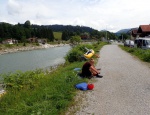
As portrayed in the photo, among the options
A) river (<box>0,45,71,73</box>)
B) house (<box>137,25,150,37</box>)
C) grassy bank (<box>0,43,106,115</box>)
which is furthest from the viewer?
house (<box>137,25,150,37</box>)

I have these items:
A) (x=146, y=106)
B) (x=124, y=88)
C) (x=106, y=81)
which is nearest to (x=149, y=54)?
(x=106, y=81)

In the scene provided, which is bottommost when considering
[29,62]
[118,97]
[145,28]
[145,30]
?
[29,62]

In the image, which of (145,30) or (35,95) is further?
(145,30)

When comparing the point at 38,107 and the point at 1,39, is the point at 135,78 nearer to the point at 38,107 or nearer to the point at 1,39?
the point at 38,107

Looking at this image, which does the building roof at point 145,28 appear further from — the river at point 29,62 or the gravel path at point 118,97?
the gravel path at point 118,97

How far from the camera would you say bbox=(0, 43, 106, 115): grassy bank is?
296 inches

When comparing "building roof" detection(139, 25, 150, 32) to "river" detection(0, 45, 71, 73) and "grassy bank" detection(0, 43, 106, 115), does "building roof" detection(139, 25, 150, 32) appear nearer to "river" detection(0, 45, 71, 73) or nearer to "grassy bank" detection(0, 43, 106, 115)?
"river" detection(0, 45, 71, 73)

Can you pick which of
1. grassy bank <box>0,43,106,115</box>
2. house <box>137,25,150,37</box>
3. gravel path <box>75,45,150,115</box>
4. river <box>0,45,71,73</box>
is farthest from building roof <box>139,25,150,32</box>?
grassy bank <box>0,43,106,115</box>

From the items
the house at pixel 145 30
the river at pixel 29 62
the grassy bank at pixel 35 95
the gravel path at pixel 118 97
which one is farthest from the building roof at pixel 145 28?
the grassy bank at pixel 35 95

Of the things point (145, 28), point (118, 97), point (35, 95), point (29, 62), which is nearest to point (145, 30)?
point (145, 28)

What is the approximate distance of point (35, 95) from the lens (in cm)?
916

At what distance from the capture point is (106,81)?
12273 millimetres

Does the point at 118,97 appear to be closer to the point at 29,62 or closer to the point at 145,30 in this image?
the point at 29,62

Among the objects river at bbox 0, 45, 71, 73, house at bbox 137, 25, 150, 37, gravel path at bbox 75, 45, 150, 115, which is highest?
house at bbox 137, 25, 150, 37
